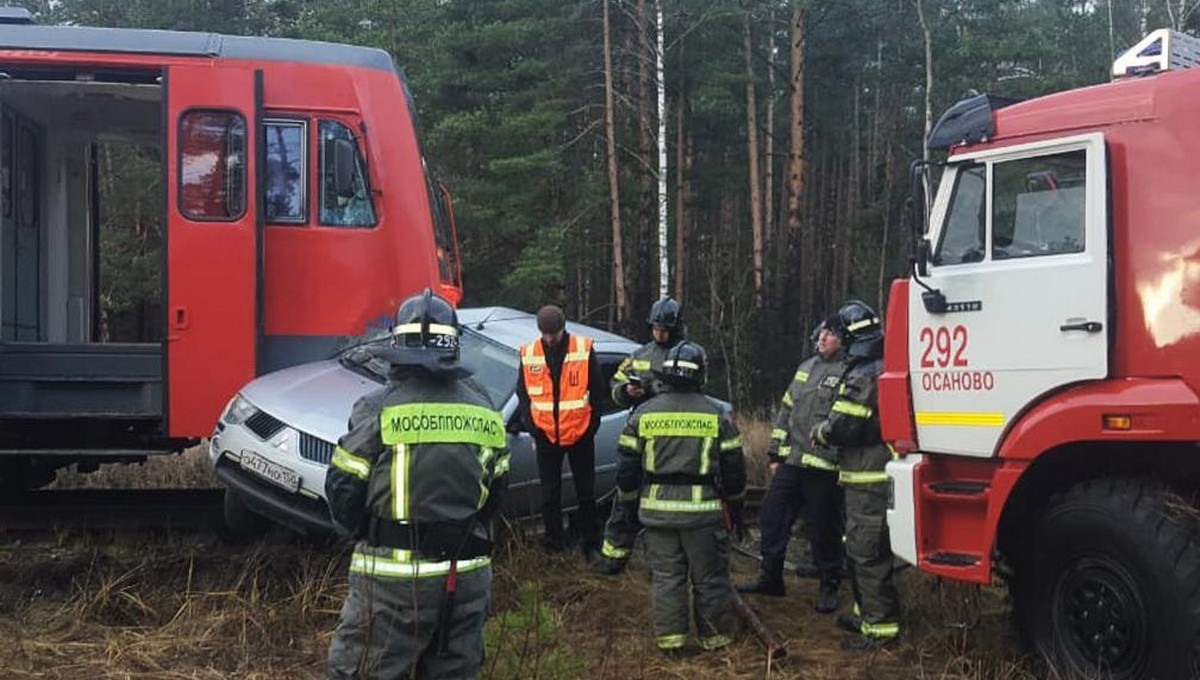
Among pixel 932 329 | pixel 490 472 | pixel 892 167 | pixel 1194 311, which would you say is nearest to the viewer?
pixel 490 472

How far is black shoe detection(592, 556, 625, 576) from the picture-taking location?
22.9 feet

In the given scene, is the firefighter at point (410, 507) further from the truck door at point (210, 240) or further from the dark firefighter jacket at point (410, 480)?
the truck door at point (210, 240)

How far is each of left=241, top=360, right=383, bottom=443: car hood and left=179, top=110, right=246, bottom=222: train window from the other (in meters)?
1.21

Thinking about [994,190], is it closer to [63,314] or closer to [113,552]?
[113,552]

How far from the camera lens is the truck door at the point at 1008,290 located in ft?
16.0

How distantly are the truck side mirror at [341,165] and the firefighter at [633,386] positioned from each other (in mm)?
2301

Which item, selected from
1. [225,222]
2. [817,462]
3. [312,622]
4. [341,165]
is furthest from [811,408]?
[225,222]

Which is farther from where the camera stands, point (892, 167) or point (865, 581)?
point (892, 167)

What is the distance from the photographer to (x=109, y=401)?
7574mm

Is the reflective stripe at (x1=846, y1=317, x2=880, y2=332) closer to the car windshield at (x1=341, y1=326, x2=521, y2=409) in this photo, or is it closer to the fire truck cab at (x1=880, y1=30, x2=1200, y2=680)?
the fire truck cab at (x1=880, y1=30, x2=1200, y2=680)

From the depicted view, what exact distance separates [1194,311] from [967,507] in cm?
137

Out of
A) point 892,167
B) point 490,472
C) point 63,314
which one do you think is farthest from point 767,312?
point 490,472

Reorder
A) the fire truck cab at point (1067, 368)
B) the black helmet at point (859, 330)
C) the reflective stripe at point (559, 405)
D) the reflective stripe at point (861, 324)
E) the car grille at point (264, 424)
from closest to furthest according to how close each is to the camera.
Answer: the fire truck cab at point (1067, 368), the black helmet at point (859, 330), the reflective stripe at point (861, 324), the car grille at point (264, 424), the reflective stripe at point (559, 405)

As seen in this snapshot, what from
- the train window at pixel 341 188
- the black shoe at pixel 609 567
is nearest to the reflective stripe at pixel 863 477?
the black shoe at pixel 609 567
